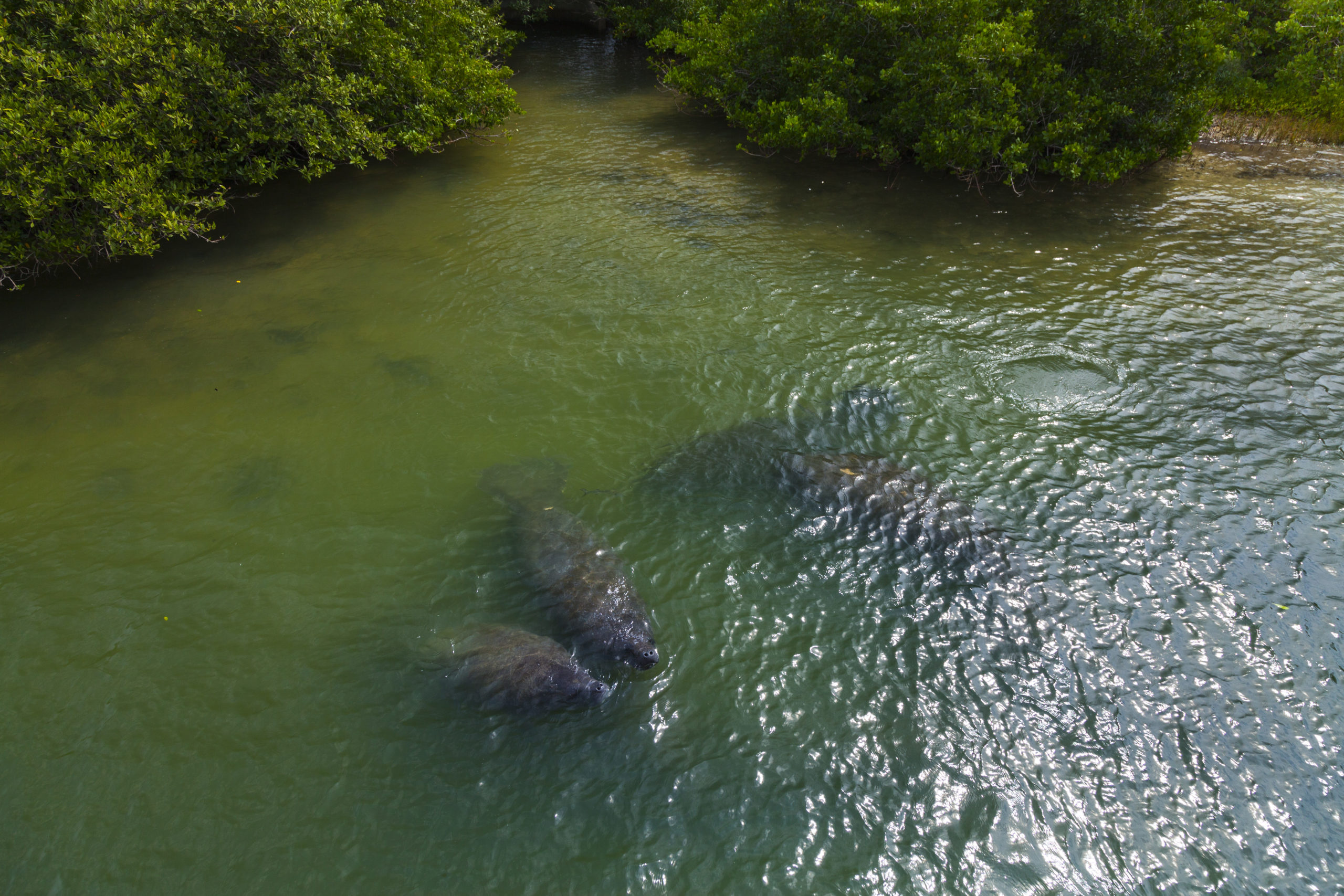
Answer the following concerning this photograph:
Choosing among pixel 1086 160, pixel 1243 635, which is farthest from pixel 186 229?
pixel 1086 160

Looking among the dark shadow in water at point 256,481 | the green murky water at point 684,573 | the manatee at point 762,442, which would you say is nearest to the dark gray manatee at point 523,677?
the green murky water at point 684,573

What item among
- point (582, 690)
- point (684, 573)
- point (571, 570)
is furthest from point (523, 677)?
point (684, 573)

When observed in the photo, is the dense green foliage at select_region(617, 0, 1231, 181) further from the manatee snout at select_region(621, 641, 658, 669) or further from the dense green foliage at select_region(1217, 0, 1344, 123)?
the manatee snout at select_region(621, 641, 658, 669)

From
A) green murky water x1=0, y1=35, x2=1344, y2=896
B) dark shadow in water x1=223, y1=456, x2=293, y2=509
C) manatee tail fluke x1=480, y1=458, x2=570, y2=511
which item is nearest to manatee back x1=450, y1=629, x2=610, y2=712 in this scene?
green murky water x1=0, y1=35, x2=1344, y2=896

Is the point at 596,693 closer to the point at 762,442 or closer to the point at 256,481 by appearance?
the point at 762,442

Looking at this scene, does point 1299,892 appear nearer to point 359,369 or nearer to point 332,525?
point 332,525
